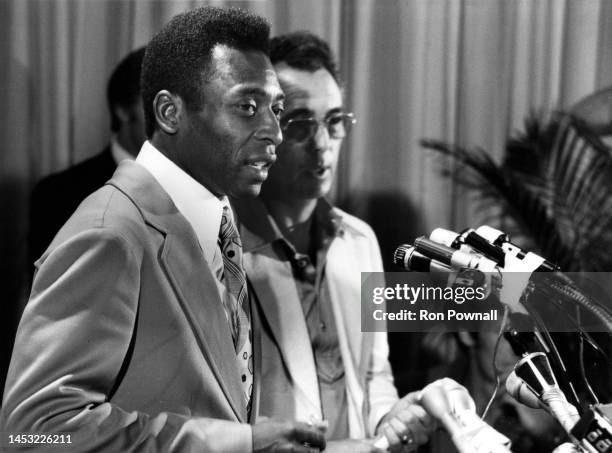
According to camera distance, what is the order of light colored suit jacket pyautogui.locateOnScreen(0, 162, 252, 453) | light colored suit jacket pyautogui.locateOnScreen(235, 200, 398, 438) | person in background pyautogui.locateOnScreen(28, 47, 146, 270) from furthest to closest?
person in background pyautogui.locateOnScreen(28, 47, 146, 270), light colored suit jacket pyautogui.locateOnScreen(235, 200, 398, 438), light colored suit jacket pyautogui.locateOnScreen(0, 162, 252, 453)

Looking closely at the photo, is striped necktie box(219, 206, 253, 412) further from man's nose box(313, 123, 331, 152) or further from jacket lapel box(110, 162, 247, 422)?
man's nose box(313, 123, 331, 152)

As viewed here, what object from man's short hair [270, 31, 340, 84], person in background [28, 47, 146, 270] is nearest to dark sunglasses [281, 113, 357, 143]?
man's short hair [270, 31, 340, 84]

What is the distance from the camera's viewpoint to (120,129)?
1.93 m

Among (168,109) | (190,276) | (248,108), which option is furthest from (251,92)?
(190,276)

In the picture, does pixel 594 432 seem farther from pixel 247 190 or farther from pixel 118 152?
pixel 118 152

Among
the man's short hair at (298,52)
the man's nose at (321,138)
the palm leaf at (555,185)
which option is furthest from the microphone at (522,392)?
the palm leaf at (555,185)

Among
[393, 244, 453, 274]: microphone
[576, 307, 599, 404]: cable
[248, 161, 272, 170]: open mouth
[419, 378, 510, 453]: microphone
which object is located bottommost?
[419, 378, 510, 453]: microphone

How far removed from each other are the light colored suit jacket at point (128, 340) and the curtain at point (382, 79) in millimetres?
921

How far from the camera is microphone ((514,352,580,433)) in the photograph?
2.99ft

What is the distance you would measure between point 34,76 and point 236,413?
121 centimetres

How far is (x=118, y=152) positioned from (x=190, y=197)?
29.6 inches

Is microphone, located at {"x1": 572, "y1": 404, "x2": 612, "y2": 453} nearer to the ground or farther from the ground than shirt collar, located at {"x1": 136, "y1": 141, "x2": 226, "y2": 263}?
nearer to the ground

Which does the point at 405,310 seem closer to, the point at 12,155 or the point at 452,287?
the point at 452,287

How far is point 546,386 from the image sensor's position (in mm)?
950
